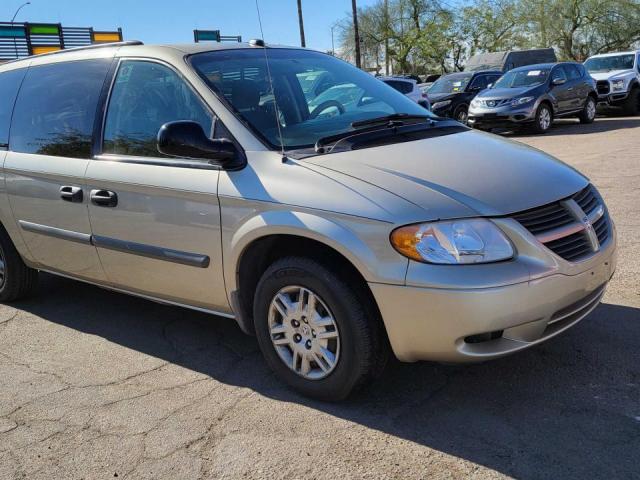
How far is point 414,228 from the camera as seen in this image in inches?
110

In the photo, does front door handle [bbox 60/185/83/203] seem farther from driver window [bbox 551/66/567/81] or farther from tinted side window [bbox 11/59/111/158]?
driver window [bbox 551/66/567/81]

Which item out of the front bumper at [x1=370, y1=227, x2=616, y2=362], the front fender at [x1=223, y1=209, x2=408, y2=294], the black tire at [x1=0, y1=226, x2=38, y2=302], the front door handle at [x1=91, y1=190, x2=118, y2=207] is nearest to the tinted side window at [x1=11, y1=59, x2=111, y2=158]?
the front door handle at [x1=91, y1=190, x2=118, y2=207]

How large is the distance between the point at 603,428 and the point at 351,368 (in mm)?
1141

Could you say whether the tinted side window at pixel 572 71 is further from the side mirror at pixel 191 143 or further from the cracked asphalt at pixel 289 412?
the side mirror at pixel 191 143

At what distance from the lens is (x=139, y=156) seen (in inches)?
149

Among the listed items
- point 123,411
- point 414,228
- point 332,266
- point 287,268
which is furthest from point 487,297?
point 123,411

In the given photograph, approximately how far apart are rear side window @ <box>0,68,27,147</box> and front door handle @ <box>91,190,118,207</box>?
1279mm

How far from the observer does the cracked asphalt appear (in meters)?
2.77

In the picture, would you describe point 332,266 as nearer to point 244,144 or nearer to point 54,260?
point 244,144

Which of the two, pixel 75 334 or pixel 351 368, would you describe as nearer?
pixel 351 368

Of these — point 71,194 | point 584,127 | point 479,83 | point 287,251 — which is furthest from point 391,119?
point 479,83

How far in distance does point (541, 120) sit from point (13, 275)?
13370 millimetres

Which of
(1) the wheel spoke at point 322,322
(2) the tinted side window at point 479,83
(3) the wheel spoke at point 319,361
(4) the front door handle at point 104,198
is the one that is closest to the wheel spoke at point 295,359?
(3) the wheel spoke at point 319,361

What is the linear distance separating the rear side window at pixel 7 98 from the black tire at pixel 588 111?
1534cm
